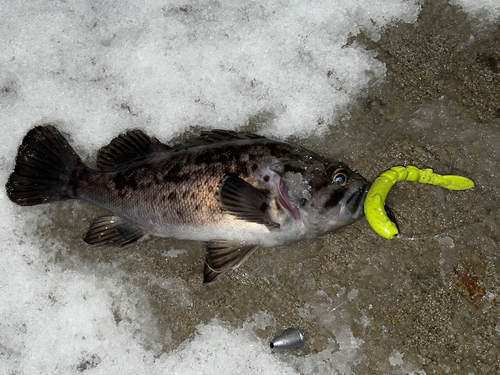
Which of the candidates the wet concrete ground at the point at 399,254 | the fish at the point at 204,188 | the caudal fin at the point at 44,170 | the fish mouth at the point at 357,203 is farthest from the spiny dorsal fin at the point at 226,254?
the caudal fin at the point at 44,170

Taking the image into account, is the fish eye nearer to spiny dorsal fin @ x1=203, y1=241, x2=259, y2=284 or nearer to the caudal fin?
spiny dorsal fin @ x1=203, y1=241, x2=259, y2=284

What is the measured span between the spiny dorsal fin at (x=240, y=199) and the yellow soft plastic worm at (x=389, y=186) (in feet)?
2.42

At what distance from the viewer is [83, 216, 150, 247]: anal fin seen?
3.10 metres

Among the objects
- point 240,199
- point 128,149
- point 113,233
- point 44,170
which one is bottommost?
point 113,233

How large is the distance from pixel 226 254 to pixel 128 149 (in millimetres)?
1158

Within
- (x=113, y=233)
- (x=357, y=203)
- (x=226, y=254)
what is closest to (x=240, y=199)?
(x=226, y=254)

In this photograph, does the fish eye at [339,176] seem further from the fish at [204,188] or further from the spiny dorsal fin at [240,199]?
the spiny dorsal fin at [240,199]

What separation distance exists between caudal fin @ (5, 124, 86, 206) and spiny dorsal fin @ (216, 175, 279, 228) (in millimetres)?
1269

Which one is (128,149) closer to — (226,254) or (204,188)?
(204,188)

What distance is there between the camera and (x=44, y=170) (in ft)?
10.4

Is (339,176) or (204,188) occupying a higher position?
(339,176)

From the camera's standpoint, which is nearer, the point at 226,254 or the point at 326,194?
the point at 326,194

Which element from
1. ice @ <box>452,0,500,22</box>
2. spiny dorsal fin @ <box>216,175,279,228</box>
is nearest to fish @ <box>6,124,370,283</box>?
spiny dorsal fin @ <box>216,175,279,228</box>

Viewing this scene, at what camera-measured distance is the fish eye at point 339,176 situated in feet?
8.93
